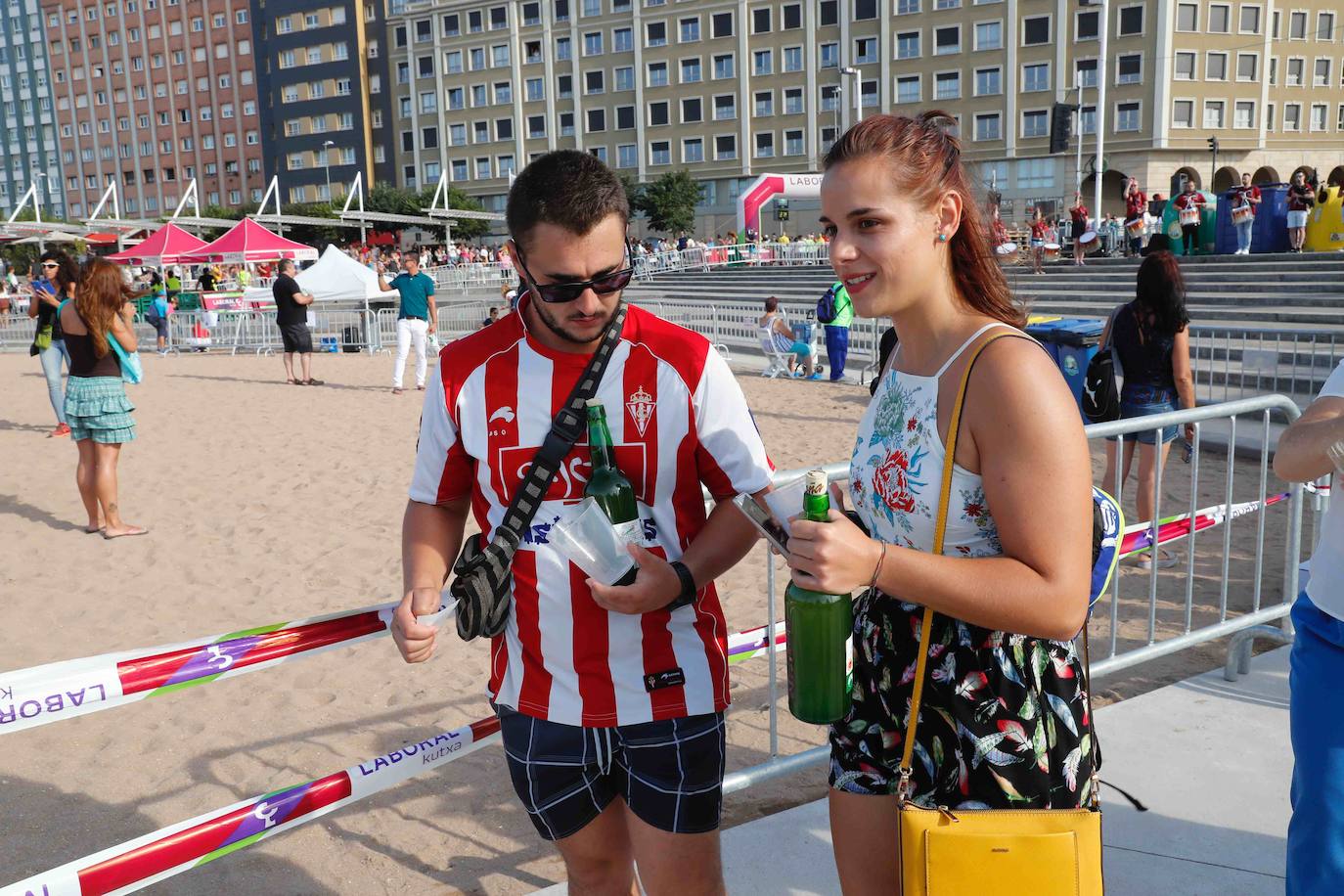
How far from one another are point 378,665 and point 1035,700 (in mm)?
4232

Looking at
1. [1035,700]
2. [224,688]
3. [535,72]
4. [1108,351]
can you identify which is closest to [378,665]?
[224,688]

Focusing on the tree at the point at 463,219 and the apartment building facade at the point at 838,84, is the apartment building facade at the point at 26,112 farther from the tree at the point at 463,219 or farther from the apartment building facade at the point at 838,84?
the tree at the point at 463,219

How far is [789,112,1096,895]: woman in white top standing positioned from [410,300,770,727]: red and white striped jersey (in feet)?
1.01

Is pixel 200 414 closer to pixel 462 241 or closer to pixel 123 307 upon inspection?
pixel 123 307

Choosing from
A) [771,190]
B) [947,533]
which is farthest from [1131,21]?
[947,533]

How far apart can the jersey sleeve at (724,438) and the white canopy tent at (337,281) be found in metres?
24.4

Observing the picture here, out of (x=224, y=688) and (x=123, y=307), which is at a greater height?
(x=123, y=307)

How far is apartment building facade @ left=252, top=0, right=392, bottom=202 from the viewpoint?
78000mm

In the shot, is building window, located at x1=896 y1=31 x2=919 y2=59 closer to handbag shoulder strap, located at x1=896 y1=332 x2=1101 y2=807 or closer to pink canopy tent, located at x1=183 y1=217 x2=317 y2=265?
pink canopy tent, located at x1=183 y1=217 x2=317 y2=265

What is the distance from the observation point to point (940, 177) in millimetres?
1756

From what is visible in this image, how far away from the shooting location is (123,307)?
302 inches

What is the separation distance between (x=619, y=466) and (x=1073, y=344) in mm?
9233

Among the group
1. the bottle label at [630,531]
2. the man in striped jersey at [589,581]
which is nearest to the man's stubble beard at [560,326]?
the man in striped jersey at [589,581]

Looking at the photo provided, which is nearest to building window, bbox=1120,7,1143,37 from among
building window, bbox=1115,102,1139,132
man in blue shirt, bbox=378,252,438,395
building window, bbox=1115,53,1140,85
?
building window, bbox=1115,53,1140,85
